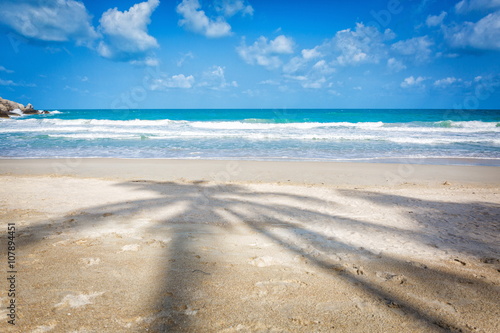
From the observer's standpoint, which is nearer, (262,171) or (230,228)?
(230,228)

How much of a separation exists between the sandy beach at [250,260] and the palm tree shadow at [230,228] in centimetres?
2

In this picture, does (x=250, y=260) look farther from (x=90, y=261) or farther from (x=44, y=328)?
(x=44, y=328)

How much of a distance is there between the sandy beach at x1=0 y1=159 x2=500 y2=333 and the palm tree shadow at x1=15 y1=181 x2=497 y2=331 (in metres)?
0.02

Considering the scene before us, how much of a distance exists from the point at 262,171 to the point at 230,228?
575 centimetres

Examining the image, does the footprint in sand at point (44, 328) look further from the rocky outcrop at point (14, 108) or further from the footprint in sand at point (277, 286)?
the rocky outcrop at point (14, 108)

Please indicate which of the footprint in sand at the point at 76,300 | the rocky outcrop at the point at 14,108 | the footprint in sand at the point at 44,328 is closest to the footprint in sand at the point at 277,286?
the footprint in sand at the point at 76,300

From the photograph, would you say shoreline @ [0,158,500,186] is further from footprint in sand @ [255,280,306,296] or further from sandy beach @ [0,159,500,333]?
footprint in sand @ [255,280,306,296]

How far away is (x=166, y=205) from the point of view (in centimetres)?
524

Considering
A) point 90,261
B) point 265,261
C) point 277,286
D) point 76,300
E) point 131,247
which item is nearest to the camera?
point 76,300

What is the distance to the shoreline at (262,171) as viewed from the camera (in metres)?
8.59

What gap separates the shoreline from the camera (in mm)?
8586

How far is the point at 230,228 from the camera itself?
162 inches

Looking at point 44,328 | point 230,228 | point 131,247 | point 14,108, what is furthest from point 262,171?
point 14,108

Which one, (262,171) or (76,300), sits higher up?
(76,300)
